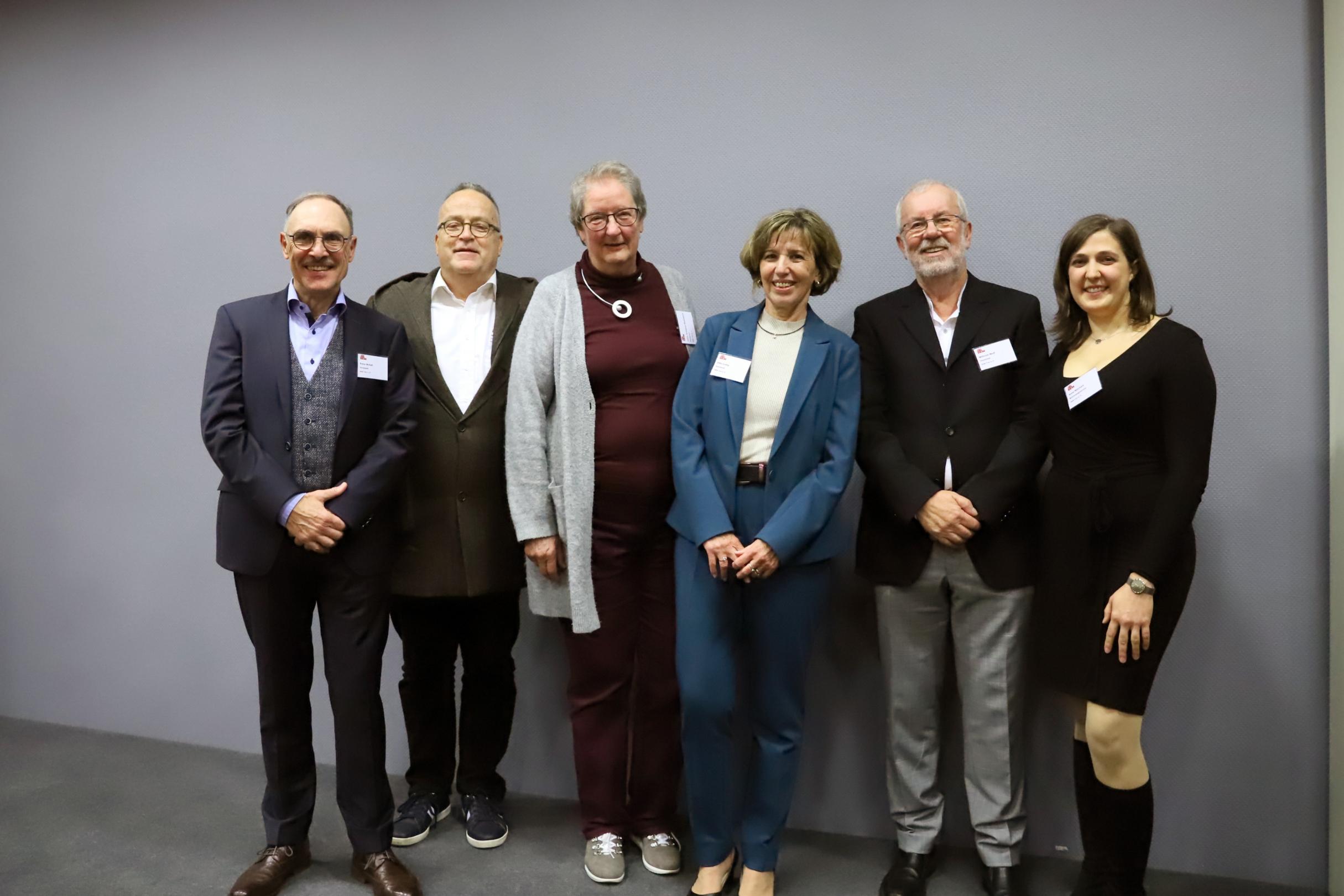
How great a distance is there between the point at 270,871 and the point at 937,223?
2.36 m

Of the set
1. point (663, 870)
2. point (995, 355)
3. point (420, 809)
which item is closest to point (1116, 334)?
point (995, 355)

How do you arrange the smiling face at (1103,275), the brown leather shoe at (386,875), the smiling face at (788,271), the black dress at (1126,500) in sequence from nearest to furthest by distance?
the black dress at (1126,500) → the smiling face at (1103,275) → the smiling face at (788,271) → the brown leather shoe at (386,875)

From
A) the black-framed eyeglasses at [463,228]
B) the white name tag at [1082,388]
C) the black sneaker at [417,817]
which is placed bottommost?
Result: the black sneaker at [417,817]

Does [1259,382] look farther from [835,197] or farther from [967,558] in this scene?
[835,197]

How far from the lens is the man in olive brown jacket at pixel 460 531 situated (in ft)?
8.15

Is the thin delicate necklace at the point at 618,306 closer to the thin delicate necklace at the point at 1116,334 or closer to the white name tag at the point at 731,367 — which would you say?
the white name tag at the point at 731,367

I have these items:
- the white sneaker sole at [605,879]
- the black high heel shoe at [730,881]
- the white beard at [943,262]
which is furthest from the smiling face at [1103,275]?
the white sneaker sole at [605,879]

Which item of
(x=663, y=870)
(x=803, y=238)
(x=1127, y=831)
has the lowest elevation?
(x=663, y=870)

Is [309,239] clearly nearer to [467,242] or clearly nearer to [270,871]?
[467,242]

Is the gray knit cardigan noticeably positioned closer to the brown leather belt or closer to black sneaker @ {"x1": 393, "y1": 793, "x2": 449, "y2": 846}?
the brown leather belt

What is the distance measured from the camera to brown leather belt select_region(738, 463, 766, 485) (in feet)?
7.11

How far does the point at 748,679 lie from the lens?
230 centimetres

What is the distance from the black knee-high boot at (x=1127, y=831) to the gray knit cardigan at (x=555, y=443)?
1.29 metres

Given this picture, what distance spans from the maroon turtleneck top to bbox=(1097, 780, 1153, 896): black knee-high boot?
4.14 ft
